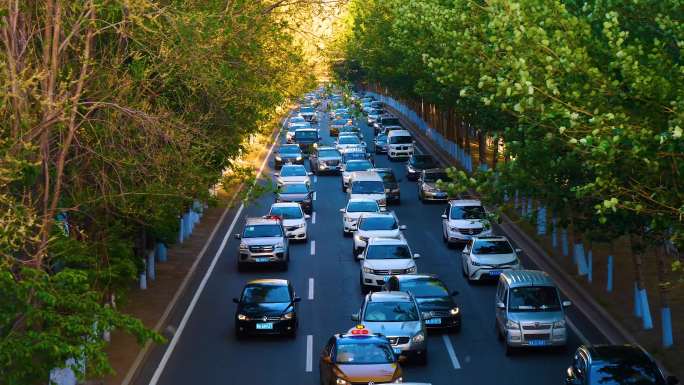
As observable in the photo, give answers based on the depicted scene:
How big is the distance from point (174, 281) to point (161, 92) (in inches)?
419

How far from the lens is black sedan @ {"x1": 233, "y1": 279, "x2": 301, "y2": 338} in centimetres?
2825

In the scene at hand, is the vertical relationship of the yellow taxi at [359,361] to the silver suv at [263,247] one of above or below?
above

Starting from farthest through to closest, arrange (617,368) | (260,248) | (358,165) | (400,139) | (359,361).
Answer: (400,139) < (358,165) < (260,248) < (359,361) < (617,368)

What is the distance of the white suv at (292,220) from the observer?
43.0 m

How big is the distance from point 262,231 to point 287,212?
466cm

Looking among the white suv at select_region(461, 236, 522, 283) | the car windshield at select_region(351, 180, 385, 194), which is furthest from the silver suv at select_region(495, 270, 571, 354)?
the car windshield at select_region(351, 180, 385, 194)

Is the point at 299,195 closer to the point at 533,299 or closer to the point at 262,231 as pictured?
the point at 262,231

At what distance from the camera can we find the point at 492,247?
34562mm

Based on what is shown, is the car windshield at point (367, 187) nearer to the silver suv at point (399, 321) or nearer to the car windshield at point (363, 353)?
the silver suv at point (399, 321)

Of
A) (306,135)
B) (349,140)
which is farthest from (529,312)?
(349,140)

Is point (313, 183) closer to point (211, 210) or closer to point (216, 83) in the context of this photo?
point (211, 210)

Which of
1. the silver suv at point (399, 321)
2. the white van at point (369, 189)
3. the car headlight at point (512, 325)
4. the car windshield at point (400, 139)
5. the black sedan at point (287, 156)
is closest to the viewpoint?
the silver suv at point (399, 321)

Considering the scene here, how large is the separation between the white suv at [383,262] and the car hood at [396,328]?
787 centimetres

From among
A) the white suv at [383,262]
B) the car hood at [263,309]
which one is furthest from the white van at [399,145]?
the car hood at [263,309]
